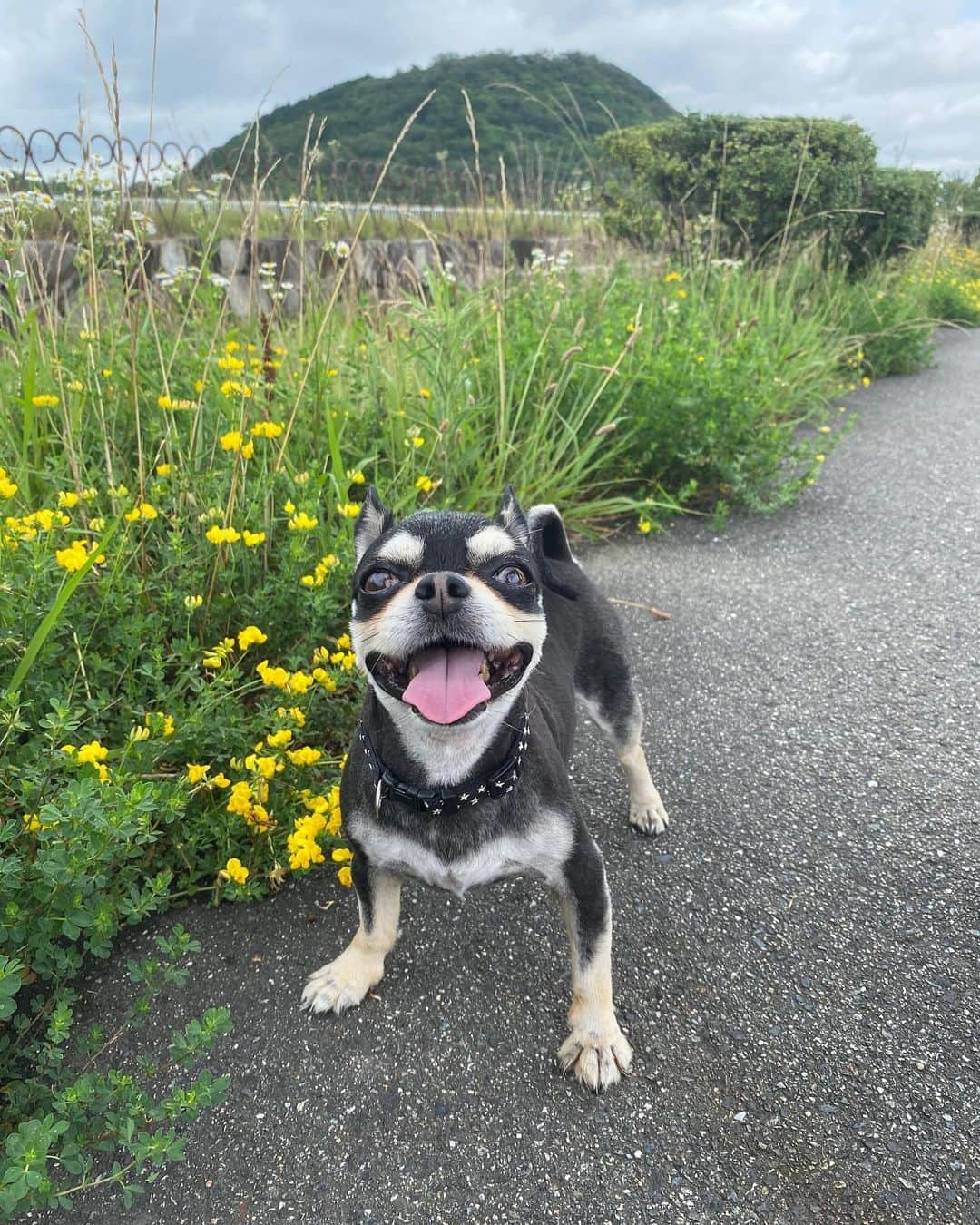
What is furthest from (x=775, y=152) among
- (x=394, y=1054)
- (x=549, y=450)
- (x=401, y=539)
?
(x=394, y=1054)

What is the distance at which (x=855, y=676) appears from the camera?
402cm

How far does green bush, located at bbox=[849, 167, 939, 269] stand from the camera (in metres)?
9.99

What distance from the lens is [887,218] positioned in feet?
33.2

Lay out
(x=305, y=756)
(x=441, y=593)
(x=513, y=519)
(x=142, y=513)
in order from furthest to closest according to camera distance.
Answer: (x=142, y=513) → (x=305, y=756) → (x=513, y=519) → (x=441, y=593)

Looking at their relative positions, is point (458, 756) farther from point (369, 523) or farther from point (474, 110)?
point (474, 110)

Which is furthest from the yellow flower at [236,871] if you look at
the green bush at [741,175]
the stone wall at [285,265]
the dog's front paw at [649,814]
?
the green bush at [741,175]

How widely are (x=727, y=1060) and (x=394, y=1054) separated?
3.05 feet

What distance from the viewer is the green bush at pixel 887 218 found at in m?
9.99

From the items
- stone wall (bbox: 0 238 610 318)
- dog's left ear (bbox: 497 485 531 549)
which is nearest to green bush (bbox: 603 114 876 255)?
stone wall (bbox: 0 238 610 318)

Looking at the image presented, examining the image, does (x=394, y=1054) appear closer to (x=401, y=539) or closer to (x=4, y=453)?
(x=401, y=539)

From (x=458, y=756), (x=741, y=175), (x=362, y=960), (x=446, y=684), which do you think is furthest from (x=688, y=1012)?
(x=741, y=175)

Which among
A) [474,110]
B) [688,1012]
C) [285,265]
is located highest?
[474,110]

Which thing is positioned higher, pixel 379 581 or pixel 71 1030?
pixel 379 581

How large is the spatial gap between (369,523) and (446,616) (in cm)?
61
